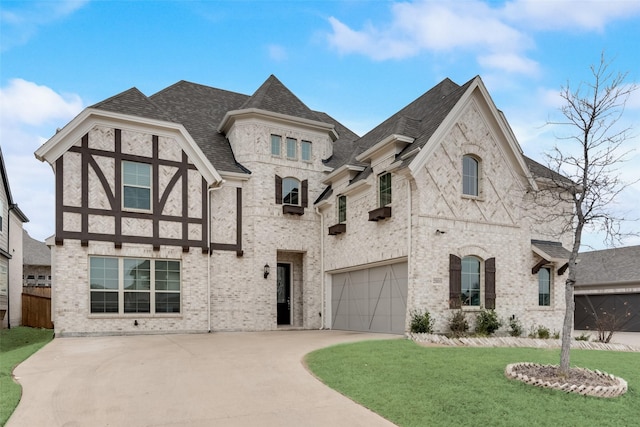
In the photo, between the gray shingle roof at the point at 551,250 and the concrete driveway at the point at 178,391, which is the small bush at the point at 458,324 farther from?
the concrete driveway at the point at 178,391

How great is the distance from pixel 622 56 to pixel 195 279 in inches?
574

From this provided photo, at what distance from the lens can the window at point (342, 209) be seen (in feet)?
59.9

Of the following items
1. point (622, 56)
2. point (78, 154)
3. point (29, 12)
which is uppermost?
point (29, 12)

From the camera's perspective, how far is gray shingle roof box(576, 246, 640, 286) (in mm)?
23109

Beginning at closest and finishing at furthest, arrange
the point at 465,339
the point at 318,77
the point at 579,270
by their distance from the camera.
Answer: the point at 465,339 → the point at 318,77 → the point at 579,270

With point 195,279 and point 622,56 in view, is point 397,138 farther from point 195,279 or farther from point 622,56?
point 195,279

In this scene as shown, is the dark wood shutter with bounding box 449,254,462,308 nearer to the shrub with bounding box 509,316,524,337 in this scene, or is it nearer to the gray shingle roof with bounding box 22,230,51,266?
the shrub with bounding box 509,316,524,337

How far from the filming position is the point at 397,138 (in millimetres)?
14914

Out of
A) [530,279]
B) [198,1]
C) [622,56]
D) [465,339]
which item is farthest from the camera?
[530,279]

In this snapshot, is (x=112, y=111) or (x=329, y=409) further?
(x=112, y=111)

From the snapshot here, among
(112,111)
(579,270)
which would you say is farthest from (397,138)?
(579,270)

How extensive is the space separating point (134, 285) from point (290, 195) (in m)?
7.25

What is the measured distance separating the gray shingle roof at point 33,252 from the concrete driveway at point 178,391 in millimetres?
26552

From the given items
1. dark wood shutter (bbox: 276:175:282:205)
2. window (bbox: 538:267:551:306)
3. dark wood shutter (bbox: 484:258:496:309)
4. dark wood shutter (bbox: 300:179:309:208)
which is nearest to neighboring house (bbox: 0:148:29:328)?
dark wood shutter (bbox: 276:175:282:205)
